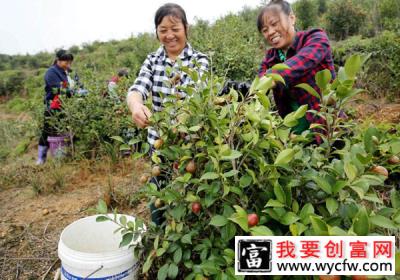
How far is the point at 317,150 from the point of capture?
39.9 inches

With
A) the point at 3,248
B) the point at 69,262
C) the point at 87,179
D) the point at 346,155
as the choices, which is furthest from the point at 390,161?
the point at 87,179

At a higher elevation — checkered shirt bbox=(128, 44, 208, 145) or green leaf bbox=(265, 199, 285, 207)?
checkered shirt bbox=(128, 44, 208, 145)

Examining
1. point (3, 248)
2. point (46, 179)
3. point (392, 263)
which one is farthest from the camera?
point (46, 179)

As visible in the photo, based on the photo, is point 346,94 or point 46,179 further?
point 46,179

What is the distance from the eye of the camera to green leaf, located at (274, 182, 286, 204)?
2.82 ft

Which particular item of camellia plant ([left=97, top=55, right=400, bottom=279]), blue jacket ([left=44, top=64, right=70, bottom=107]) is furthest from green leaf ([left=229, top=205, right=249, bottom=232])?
blue jacket ([left=44, top=64, right=70, bottom=107])

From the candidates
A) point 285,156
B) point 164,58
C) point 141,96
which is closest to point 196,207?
point 285,156

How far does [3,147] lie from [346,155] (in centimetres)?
632

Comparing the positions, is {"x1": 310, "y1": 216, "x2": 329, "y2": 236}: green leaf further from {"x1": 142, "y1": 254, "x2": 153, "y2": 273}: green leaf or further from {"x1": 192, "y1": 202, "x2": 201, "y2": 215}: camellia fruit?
{"x1": 142, "y1": 254, "x2": 153, "y2": 273}: green leaf

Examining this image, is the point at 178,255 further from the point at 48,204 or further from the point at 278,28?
the point at 48,204

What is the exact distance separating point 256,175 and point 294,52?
3.09 ft

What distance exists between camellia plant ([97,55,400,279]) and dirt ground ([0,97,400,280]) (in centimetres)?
72

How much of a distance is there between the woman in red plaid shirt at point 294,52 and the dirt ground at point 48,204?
0.28 m

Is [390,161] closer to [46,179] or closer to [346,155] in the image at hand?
[346,155]
